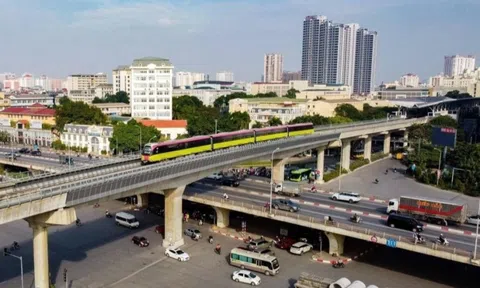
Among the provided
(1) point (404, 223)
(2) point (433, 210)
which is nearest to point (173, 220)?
(1) point (404, 223)

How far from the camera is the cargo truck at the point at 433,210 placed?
135ft

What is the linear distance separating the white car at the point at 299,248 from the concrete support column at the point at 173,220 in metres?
10.7

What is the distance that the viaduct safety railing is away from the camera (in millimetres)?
30312

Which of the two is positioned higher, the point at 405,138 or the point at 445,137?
the point at 445,137

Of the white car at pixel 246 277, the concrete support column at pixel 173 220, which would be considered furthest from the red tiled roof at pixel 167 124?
the white car at pixel 246 277

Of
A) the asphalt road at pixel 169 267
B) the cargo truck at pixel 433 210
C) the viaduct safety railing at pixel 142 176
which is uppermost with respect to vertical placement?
the viaduct safety railing at pixel 142 176

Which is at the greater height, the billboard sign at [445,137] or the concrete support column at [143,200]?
the billboard sign at [445,137]

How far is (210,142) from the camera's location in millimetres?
52562

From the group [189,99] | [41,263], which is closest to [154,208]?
[41,263]

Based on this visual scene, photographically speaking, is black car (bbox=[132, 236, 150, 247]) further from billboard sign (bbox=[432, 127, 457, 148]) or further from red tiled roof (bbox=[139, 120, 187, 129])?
billboard sign (bbox=[432, 127, 457, 148])

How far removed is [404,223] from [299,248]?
959 centimetres

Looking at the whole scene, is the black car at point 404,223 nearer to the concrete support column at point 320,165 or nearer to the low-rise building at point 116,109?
the concrete support column at point 320,165

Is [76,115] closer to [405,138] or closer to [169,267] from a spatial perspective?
[169,267]

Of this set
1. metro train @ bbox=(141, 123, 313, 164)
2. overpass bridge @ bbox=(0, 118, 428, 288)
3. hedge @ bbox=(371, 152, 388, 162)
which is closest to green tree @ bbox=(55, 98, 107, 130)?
overpass bridge @ bbox=(0, 118, 428, 288)
